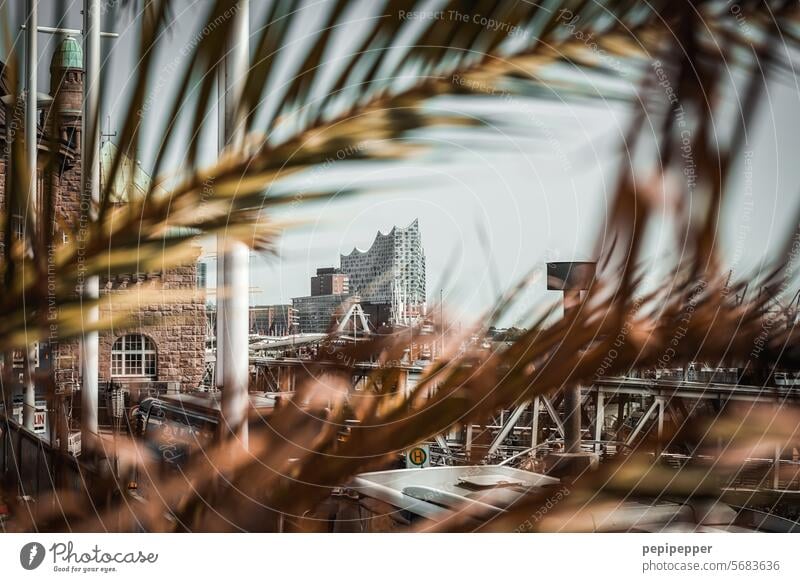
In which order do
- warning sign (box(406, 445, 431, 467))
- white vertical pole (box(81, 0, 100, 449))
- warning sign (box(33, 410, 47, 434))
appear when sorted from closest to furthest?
white vertical pole (box(81, 0, 100, 449)) < warning sign (box(406, 445, 431, 467)) < warning sign (box(33, 410, 47, 434))

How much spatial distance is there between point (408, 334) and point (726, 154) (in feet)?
1.00

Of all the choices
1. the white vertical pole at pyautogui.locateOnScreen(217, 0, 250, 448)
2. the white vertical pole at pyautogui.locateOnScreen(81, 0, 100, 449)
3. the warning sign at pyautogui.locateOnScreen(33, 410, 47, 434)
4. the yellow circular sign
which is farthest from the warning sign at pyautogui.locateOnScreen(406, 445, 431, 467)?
the warning sign at pyautogui.locateOnScreen(33, 410, 47, 434)

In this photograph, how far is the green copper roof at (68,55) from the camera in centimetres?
63

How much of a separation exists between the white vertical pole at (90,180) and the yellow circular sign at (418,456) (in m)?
0.26

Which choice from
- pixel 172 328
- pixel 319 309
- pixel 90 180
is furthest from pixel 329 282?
pixel 90 180

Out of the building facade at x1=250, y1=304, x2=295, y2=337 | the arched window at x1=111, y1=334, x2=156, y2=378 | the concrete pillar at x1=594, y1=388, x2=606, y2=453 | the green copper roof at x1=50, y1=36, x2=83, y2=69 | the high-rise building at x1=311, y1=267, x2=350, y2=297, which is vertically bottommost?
the concrete pillar at x1=594, y1=388, x2=606, y2=453

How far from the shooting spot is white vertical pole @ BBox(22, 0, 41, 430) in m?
0.37

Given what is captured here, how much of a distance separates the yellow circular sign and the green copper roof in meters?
0.45

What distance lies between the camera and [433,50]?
0.44 m

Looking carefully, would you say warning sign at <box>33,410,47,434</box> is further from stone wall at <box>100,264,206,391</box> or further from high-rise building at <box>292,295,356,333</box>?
high-rise building at <box>292,295,356,333</box>

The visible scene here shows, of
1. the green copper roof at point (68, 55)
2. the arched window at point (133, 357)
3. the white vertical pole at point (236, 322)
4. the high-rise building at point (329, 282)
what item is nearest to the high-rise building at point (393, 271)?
the high-rise building at point (329, 282)

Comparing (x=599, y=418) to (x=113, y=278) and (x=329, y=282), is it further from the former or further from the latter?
(x=113, y=278)

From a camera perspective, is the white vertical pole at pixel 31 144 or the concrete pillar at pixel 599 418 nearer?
the white vertical pole at pixel 31 144

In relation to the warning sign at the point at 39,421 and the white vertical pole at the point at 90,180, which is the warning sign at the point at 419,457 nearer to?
the white vertical pole at the point at 90,180
